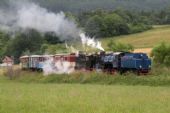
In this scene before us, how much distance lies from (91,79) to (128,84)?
4.92m

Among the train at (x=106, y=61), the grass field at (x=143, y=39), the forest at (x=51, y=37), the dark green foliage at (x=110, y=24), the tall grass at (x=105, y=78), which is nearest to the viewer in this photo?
the tall grass at (x=105, y=78)

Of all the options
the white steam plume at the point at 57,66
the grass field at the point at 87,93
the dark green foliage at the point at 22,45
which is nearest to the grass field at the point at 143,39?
the dark green foliage at the point at 22,45

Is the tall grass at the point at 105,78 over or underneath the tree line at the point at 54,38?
underneath

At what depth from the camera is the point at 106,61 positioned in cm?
4984

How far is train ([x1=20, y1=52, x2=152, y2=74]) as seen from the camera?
47.2 meters

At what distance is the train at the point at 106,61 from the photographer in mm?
47250

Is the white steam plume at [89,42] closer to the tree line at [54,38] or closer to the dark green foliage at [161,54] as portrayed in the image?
the dark green foliage at [161,54]

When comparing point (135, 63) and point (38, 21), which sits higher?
point (38, 21)

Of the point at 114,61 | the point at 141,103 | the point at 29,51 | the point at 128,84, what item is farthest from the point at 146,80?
the point at 29,51

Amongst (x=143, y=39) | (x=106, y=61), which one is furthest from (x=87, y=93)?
(x=143, y=39)

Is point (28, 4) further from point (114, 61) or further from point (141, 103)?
point (141, 103)

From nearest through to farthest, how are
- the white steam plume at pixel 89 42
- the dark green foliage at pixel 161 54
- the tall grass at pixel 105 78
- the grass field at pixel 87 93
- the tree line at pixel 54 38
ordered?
the grass field at pixel 87 93, the tall grass at pixel 105 78, the dark green foliage at pixel 161 54, the white steam plume at pixel 89 42, the tree line at pixel 54 38

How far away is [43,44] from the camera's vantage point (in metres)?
81.7

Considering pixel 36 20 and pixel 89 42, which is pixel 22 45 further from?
pixel 36 20
